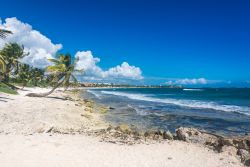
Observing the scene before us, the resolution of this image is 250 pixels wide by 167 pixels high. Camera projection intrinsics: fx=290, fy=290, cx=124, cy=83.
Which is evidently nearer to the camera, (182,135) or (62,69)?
(182,135)

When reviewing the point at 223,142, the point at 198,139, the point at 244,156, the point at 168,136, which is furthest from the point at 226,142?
the point at 168,136

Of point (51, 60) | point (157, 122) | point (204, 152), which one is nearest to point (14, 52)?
point (51, 60)

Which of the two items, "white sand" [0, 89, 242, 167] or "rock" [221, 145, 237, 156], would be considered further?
"rock" [221, 145, 237, 156]

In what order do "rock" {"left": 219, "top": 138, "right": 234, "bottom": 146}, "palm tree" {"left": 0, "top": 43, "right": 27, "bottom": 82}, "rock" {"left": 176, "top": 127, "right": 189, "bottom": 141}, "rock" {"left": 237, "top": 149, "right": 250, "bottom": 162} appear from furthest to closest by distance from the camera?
"palm tree" {"left": 0, "top": 43, "right": 27, "bottom": 82}
"rock" {"left": 176, "top": 127, "right": 189, "bottom": 141}
"rock" {"left": 219, "top": 138, "right": 234, "bottom": 146}
"rock" {"left": 237, "top": 149, "right": 250, "bottom": 162}

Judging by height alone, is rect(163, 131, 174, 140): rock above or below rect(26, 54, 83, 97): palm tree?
below

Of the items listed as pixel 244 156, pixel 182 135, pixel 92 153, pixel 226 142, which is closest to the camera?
pixel 244 156

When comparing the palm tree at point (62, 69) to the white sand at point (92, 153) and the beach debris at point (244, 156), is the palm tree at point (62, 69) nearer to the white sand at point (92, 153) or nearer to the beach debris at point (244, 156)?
the white sand at point (92, 153)

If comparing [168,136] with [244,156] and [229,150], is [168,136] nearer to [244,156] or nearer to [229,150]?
[229,150]

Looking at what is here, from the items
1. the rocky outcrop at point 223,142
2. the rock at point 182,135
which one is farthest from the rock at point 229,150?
the rock at point 182,135

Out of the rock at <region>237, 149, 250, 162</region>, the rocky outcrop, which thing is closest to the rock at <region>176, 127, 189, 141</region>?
the rocky outcrop

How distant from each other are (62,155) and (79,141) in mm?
2219

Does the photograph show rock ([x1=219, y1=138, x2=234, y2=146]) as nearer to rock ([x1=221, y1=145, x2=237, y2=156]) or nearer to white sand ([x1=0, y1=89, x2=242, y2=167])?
rock ([x1=221, y1=145, x2=237, y2=156])

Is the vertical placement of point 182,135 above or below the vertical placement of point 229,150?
above

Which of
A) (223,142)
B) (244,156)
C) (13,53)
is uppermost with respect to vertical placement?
(13,53)
